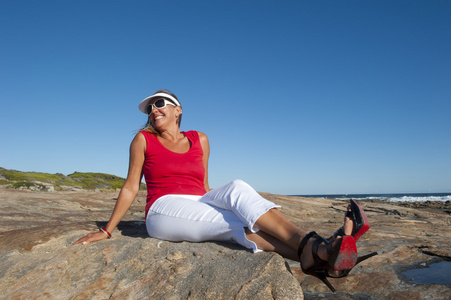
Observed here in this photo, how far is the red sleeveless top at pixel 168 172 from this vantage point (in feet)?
12.0

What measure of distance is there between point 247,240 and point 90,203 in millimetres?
5946

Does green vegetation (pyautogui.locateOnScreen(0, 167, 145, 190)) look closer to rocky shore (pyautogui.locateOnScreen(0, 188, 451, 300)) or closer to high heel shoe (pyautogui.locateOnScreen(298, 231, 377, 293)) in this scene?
rocky shore (pyautogui.locateOnScreen(0, 188, 451, 300))

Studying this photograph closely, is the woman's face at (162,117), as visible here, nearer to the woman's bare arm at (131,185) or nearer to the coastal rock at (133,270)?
the woman's bare arm at (131,185)

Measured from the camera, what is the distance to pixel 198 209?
3104 mm

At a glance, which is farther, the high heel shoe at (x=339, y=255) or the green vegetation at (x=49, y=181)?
the green vegetation at (x=49, y=181)

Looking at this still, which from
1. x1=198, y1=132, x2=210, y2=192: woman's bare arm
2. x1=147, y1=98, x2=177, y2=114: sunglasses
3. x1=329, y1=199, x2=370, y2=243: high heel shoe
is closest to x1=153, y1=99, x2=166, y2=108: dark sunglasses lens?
x1=147, y1=98, x2=177, y2=114: sunglasses

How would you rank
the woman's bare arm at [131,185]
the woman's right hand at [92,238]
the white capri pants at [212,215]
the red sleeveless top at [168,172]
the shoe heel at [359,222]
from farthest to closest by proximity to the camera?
the red sleeveless top at [168,172] < the woman's bare arm at [131,185] < the woman's right hand at [92,238] < the white capri pants at [212,215] < the shoe heel at [359,222]

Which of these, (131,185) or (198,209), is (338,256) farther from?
(131,185)

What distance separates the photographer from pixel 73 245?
10.4 ft

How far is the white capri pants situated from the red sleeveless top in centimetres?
22

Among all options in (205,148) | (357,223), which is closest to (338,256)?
(357,223)

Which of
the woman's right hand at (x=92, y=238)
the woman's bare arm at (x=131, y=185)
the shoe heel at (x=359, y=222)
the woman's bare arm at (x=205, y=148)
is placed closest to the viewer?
the shoe heel at (x=359, y=222)

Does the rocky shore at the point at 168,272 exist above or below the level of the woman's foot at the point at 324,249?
below

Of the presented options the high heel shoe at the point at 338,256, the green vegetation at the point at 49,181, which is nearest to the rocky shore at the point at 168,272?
the high heel shoe at the point at 338,256
